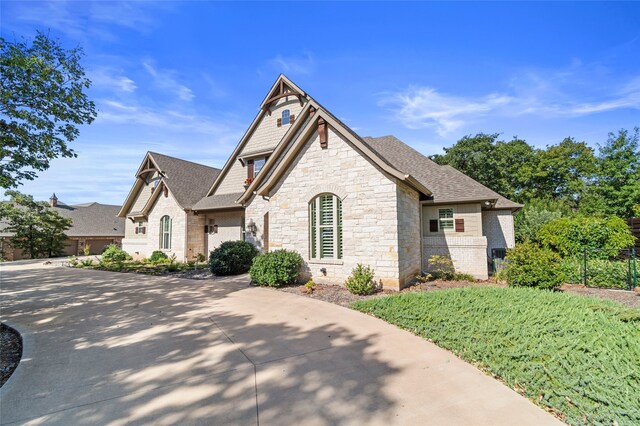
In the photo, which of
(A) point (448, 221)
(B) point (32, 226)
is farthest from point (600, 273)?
(B) point (32, 226)

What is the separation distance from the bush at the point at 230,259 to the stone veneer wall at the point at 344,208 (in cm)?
304

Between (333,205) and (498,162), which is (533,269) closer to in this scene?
(333,205)

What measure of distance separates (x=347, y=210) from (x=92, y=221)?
39.1 meters

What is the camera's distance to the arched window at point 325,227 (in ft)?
34.1

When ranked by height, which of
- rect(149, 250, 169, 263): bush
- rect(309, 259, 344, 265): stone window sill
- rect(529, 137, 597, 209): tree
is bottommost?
rect(149, 250, 169, 263): bush

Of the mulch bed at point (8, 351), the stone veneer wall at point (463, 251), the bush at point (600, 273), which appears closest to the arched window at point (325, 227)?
the stone veneer wall at point (463, 251)

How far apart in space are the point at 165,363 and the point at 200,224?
1663 centimetres

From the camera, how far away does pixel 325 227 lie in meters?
10.6

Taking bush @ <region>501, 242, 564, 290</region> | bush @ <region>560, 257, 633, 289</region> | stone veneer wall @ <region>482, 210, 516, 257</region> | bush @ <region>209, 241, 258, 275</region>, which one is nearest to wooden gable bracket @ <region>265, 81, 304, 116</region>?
bush @ <region>209, 241, 258, 275</region>

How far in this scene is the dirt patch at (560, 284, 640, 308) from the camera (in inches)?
314

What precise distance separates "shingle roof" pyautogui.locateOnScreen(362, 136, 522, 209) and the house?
0.06 meters

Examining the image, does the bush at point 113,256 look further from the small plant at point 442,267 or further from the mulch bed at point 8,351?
the small plant at point 442,267

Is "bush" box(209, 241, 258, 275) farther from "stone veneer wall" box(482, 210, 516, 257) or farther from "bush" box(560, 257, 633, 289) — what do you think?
"stone veneer wall" box(482, 210, 516, 257)

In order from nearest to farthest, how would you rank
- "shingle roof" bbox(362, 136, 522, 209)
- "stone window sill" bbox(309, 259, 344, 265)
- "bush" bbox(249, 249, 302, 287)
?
"stone window sill" bbox(309, 259, 344, 265) < "bush" bbox(249, 249, 302, 287) < "shingle roof" bbox(362, 136, 522, 209)
